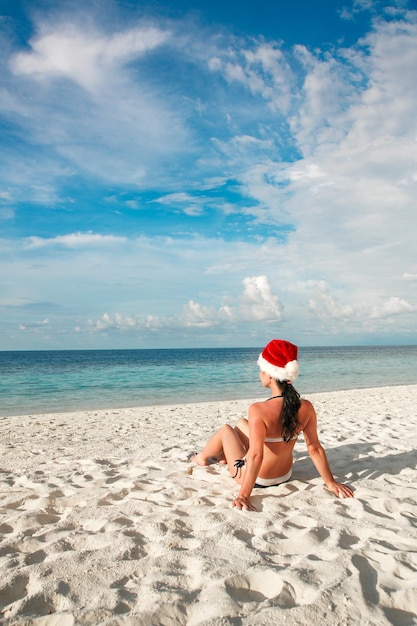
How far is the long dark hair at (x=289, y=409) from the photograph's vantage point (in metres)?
3.98

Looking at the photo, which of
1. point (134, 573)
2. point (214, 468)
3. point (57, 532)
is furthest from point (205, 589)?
point (214, 468)

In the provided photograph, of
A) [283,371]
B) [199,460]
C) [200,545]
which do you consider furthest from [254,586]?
[199,460]

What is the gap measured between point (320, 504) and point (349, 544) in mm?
802

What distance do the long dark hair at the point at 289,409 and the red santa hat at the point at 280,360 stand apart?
116 mm

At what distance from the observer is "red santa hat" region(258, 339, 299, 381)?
12.8 feet

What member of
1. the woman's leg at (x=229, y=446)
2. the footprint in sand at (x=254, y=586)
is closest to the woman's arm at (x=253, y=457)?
the woman's leg at (x=229, y=446)

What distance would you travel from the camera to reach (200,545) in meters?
3.08

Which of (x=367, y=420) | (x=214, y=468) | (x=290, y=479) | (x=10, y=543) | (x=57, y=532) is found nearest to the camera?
(x=10, y=543)

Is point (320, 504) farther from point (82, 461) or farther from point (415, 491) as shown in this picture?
point (82, 461)

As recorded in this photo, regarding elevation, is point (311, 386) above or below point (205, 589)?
below

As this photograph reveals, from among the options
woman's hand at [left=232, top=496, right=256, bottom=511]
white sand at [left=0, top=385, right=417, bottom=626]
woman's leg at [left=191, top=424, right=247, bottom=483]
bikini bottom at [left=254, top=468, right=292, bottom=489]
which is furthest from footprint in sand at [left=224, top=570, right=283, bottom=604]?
woman's leg at [left=191, top=424, right=247, bottom=483]

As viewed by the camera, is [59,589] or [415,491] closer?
[59,589]

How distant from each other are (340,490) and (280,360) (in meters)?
1.44

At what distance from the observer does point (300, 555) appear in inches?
114
